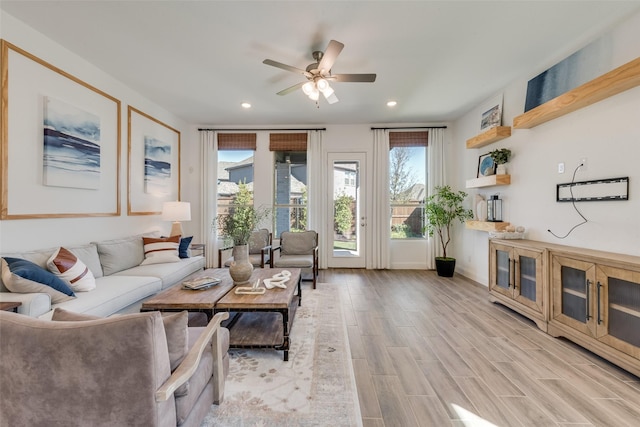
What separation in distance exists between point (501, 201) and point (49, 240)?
5.61 meters

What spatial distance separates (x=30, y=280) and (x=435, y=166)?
5.73 m

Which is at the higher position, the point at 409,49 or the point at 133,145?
the point at 409,49

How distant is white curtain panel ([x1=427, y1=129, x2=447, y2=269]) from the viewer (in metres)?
5.17

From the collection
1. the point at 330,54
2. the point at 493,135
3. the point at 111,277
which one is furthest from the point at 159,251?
the point at 493,135

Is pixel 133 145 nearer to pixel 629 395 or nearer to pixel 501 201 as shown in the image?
pixel 501 201

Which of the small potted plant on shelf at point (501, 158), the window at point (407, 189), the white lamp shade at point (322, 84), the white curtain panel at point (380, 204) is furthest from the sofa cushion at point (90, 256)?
the small potted plant on shelf at point (501, 158)

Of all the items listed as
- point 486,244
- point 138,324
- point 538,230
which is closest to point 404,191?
point 486,244

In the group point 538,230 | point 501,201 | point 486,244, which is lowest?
point 486,244

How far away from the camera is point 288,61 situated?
3.05 meters

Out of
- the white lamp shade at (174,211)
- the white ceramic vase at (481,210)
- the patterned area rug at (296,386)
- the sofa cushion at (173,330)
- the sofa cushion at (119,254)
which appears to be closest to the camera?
the sofa cushion at (173,330)

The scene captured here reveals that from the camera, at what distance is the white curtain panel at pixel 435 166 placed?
203 inches

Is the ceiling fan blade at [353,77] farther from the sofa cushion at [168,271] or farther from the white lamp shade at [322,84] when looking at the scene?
the sofa cushion at [168,271]

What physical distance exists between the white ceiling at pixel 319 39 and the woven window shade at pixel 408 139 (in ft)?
4.26

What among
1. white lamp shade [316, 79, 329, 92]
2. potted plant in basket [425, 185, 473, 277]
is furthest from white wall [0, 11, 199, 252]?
potted plant in basket [425, 185, 473, 277]
